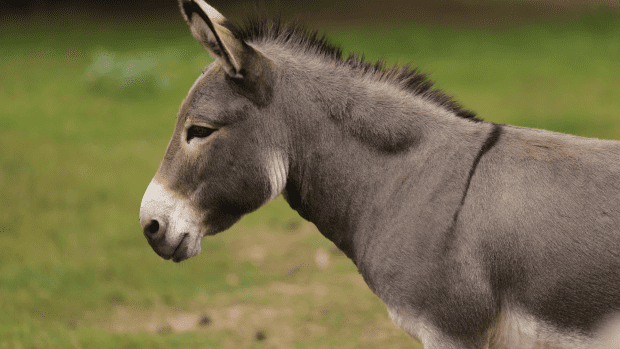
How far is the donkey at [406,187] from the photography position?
8.89 ft

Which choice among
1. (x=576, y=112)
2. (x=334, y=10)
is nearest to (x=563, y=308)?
(x=576, y=112)

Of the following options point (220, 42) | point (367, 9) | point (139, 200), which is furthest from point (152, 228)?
point (367, 9)

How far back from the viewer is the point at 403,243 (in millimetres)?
2895

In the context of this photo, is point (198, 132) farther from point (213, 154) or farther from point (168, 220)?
point (168, 220)

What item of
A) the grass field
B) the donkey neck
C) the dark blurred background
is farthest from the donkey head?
the dark blurred background

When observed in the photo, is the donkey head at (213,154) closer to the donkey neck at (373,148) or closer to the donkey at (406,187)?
the donkey at (406,187)

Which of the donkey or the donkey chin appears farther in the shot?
the donkey chin

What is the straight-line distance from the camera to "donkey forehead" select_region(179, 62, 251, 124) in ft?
9.89

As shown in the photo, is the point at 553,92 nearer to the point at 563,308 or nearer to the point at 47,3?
the point at 563,308

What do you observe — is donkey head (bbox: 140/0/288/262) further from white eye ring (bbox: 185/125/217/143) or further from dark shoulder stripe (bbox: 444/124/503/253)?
dark shoulder stripe (bbox: 444/124/503/253)

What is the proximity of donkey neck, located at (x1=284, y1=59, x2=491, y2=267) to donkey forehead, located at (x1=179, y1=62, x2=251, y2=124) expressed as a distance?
32 centimetres

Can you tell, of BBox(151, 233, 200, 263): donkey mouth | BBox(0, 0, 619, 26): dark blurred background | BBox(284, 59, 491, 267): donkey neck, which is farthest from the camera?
BBox(0, 0, 619, 26): dark blurred background

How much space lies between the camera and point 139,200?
27.2 feet

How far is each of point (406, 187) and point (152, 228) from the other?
1333 millimetres
